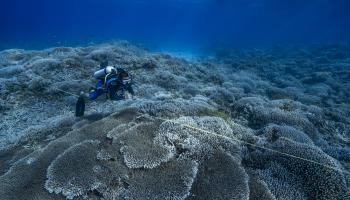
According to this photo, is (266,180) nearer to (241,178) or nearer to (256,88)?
(241,178)

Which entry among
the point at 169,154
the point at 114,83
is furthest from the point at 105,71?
the point at 169,154

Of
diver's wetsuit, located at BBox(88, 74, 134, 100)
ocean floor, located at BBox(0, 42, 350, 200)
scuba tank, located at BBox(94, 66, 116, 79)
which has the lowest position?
ocean floor, located at BBox(0, 42, 350, 200)

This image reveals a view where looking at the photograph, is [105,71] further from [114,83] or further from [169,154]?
[169,154]

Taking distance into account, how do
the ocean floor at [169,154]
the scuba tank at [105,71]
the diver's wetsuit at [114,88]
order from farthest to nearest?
the scuba tank at [105,71], the diver's wetsuit at [114,88], the ocean floor at [169,154]

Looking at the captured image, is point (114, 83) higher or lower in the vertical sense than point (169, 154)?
higher

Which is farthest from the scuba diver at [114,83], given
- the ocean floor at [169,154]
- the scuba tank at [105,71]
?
the ocean floor at [169,154]

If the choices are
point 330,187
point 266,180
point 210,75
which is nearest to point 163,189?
point 266,180

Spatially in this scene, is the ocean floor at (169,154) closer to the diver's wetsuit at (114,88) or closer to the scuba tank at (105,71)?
the diver's wetsuit at (114,88)

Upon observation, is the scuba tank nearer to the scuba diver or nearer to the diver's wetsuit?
the scuba diver

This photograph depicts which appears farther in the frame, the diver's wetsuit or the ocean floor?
the diver's wetsuit

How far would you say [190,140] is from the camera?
512 cm

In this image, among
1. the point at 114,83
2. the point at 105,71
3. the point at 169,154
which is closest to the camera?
the point at 169,154

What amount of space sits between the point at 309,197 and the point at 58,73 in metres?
10.2

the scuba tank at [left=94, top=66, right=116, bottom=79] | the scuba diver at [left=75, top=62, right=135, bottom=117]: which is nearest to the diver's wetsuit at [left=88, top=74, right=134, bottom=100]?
the scuba diver at [left=75, top=62, right=135, bottom=117]
